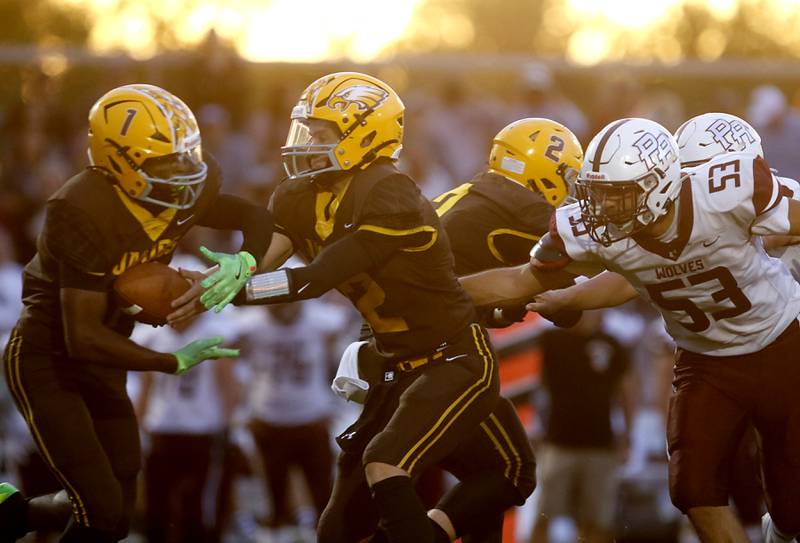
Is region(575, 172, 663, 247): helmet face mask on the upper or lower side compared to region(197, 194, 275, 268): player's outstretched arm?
upper

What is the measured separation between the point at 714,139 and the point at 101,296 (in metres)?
2.79

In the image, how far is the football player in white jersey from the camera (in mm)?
5117

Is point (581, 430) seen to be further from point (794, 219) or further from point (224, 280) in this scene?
point (224, 280)

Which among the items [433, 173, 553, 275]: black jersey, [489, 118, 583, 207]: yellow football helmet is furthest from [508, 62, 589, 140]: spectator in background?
[433, 173, 553, 275]: black jersey

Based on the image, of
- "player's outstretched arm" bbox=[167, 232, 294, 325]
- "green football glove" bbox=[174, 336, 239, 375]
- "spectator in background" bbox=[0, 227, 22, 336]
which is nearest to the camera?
Answer: "player's outstretched arm" bbox=[167, 232, 294, 325]

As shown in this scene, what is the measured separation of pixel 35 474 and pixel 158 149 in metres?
4.08

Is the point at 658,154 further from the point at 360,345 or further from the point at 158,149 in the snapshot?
the point at 158,149

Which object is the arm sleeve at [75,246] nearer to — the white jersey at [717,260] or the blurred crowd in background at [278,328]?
the white jersey at [717,260]

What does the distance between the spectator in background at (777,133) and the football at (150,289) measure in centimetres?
616

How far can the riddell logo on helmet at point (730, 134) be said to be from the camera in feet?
20.2

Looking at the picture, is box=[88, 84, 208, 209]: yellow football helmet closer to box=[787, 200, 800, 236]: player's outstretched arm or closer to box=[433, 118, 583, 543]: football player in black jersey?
box=[433, 118, 583, 543]: football player in black jersey

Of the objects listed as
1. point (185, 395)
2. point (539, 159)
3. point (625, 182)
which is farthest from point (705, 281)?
point (185, 395)

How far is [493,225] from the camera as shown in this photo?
5.77 meters

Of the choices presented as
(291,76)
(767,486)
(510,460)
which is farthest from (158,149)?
(291,76)
